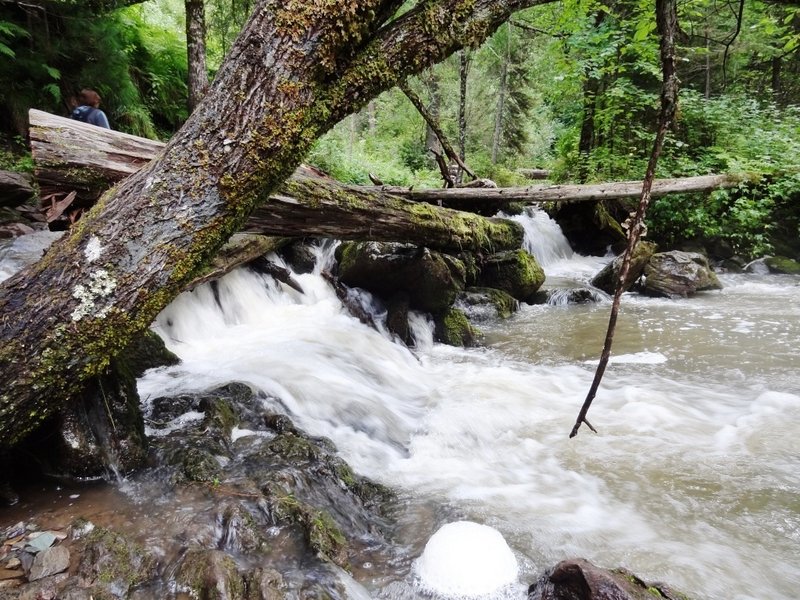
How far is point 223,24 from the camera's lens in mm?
9758

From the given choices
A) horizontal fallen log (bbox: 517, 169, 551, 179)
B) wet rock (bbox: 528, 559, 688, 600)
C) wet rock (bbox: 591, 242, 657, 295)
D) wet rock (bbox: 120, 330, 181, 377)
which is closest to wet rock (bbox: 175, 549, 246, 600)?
wet rock (bbox: 528, 559, 688, 600)

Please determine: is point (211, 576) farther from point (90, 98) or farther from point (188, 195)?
point (90, 98)

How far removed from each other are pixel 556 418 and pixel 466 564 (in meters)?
2.66

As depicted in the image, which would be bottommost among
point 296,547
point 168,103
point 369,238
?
point 296,547

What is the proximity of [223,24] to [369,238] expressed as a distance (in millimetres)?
7022

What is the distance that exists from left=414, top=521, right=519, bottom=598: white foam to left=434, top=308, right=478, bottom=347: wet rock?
16.0ft

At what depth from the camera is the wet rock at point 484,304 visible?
28.2 ft

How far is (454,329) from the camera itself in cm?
766

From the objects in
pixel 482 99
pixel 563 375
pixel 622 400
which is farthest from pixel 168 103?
pixel 482 99

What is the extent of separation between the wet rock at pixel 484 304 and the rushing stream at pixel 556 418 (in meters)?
0.41

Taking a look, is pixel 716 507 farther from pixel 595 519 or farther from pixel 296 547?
pixel 296 547

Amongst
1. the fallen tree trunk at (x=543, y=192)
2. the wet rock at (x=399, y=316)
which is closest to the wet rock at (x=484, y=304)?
the wet rock at (x=399, y=316)

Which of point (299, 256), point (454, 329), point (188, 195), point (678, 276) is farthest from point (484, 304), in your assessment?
point (188, 195)

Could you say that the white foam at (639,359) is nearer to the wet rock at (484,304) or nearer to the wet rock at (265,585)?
the wet rock at (484,304)
